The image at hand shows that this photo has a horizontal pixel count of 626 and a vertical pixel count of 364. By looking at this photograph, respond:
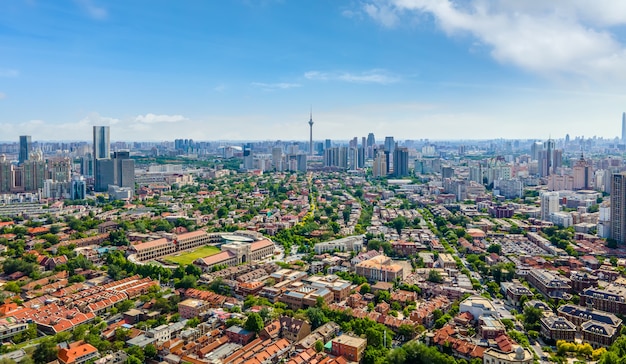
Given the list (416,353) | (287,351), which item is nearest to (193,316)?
(287,351)

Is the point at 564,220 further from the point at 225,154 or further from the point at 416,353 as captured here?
the point at 225,154

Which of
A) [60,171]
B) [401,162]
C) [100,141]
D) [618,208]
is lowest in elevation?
[618,208]

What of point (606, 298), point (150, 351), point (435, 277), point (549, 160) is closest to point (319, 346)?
point (150, 351)

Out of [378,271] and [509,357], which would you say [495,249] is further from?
[509,357]

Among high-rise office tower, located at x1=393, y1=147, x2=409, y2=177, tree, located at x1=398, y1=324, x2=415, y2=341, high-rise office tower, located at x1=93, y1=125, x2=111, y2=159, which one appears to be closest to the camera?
tree, located at x1=398, y1=324, x2=415, y2=341

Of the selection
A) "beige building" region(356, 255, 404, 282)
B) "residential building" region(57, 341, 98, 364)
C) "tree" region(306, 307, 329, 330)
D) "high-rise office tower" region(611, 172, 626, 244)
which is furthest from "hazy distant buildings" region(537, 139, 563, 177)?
"residential building" region(57, 341, 98, 364)

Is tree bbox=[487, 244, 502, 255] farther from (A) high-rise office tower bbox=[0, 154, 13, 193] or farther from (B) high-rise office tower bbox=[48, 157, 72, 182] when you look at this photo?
(A) high-rise office tower bbox=[0, 154, 13, 193]
